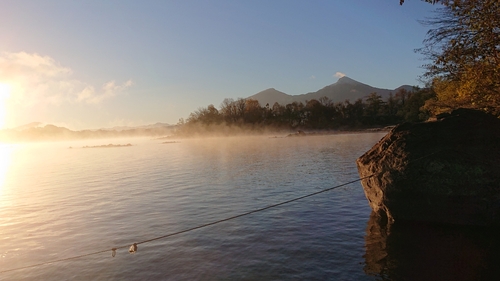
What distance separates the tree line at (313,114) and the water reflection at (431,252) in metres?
120

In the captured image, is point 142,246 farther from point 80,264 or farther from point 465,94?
point 465,94

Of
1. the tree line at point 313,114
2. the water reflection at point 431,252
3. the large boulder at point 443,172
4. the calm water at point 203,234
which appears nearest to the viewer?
the water reflection at point 431,252

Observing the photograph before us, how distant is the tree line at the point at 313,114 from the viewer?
137 m

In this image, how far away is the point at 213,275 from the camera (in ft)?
29.8

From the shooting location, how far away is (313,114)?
14700 centimetres

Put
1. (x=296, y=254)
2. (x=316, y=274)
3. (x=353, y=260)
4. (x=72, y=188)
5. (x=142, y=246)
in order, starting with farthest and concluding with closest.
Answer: (x=72, y=188), (x=142, y=246), (x=296, y=254), (x=353, y=260), (x=316, y=274)

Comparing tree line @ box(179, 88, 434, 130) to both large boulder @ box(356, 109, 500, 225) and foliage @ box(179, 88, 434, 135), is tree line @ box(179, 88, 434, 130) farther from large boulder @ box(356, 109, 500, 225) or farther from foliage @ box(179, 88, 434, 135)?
large boulder @ box(356, 109, 500, 225)

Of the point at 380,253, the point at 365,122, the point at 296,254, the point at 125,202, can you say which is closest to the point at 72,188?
the point at 125,202

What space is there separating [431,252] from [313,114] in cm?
13985

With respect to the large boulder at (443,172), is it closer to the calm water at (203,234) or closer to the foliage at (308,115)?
the calm water at (203,234)

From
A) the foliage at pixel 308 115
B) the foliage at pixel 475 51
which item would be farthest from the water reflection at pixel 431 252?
the foliage at pixel 308 115

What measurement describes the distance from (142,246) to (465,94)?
1831 centimetres

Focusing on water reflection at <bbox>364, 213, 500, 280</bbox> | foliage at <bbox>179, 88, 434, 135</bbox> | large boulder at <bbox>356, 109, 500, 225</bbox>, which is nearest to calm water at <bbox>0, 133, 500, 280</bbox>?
water reflection at <bbox>364, 213, 500, 280</bbox>

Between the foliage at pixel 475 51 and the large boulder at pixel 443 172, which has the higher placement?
the foliage at pixel 475 51
